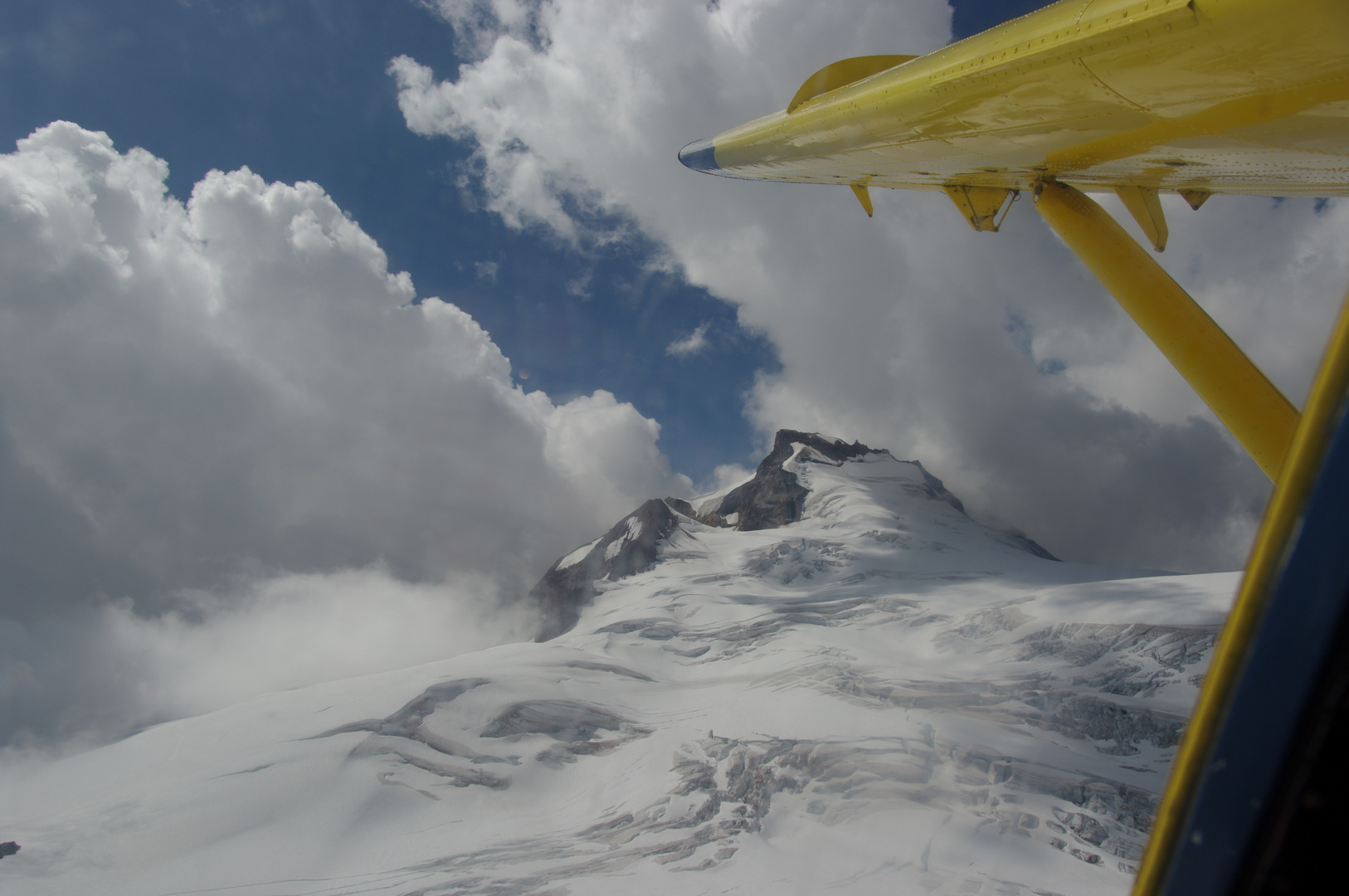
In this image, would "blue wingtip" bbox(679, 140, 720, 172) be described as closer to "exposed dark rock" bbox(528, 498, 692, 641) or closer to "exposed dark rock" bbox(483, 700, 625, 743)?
"exposed dark rock" bbox(483, 700, 625, 743)

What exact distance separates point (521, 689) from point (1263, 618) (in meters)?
24.5

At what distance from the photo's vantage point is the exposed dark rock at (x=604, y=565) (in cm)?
4638

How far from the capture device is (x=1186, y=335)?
12.5ft

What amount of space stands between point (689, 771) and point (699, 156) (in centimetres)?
1704

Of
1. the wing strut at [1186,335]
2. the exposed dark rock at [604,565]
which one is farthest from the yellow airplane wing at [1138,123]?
the exposed dark rock at [604,565]

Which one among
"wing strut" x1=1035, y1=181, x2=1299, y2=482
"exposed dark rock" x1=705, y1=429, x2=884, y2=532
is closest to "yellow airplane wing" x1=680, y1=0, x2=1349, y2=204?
"wing strut" x1=1035, y1=181, x2=1299, y2=482

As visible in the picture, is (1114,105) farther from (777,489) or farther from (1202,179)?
(777,489)

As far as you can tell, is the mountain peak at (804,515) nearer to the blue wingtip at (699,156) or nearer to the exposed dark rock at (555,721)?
the exposed dark rock at (555,721)

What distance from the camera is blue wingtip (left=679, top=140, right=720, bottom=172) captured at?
7867 mm

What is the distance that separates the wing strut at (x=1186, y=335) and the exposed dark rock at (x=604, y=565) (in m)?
43.0

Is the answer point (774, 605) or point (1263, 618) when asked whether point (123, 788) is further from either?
point (774, 605)

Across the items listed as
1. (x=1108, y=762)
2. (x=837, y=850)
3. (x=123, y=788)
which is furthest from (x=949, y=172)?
(x=123, y=788)

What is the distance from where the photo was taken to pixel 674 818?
50.2 ft

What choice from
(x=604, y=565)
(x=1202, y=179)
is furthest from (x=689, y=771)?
(x=604, y=565)
